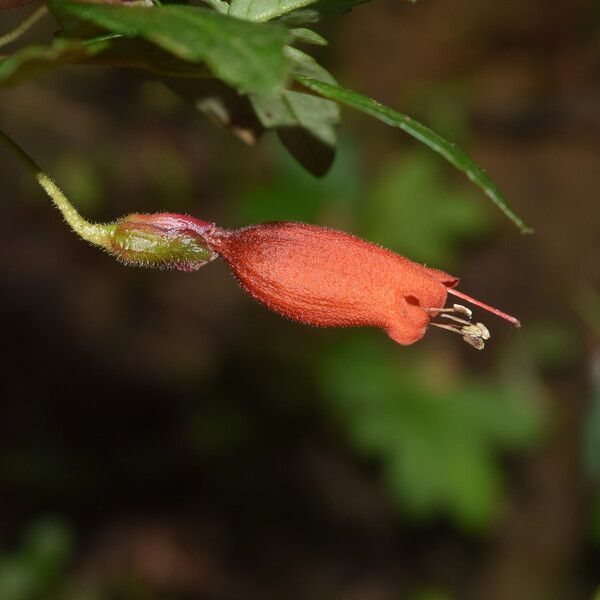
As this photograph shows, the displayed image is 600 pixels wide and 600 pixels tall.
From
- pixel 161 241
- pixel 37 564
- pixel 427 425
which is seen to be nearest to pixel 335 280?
pixel 161 241

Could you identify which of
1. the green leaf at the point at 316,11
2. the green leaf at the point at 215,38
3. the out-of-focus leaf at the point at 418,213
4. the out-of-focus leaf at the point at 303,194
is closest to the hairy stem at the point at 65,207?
the green leaf at the point at 215,38

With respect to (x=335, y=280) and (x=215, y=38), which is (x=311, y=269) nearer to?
(x=335, y=280)

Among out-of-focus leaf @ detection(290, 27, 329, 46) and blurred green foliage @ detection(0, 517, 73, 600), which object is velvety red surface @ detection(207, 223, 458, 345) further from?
blurred green foliage @ detection(0, 517, 73, 600)

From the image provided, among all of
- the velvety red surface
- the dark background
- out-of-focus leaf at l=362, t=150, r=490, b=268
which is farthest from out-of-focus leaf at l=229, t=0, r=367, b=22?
out-of-focus leaf at l=362, t=150, r=490, b=268

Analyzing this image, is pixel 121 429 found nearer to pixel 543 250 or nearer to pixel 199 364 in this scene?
pixel 199 364

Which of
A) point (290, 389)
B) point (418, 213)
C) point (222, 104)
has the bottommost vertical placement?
point (290, 389)

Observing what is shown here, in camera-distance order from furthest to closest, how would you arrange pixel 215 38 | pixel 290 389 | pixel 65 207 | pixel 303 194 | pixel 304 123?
1. pixel 303 194
2. pixel 290 389
3. pixel 304 123
4. pixel 65 207
5. pixel 215 38
